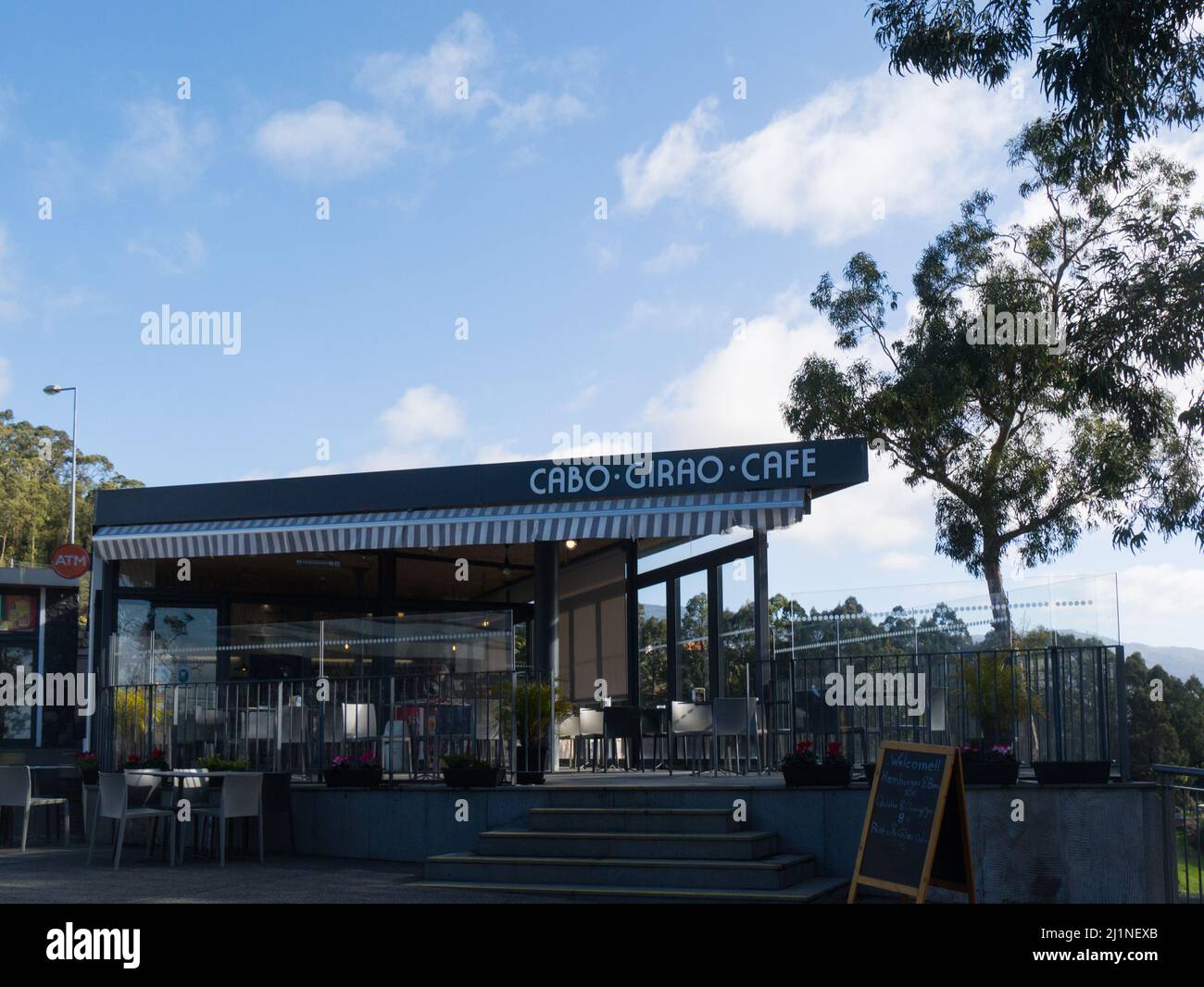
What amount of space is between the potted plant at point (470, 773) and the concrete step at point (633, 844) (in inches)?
31.8

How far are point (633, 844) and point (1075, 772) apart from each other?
3.13 m

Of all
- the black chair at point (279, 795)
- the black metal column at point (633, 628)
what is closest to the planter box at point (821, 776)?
the black chair at point (279, 795)

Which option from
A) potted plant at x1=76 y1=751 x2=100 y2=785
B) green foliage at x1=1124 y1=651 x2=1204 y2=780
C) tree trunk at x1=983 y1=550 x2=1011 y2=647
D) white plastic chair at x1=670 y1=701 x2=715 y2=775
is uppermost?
tree trunk at x1=983 y1=550 x2=1011 y2=647

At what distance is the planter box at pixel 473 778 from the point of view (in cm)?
1034

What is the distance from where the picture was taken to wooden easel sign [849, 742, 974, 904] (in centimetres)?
736

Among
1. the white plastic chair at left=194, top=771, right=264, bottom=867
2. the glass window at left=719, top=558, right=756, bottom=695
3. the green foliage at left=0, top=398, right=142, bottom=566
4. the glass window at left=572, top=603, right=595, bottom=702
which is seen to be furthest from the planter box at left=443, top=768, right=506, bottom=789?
the green foliage at left=0, top=398, right=142, bottom=566

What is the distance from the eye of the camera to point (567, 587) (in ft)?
52.0

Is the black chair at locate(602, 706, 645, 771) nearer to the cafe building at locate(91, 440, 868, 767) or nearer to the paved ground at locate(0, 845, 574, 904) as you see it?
the cafe building at locate(91, 440, 868, 767)

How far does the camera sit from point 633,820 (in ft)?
30.5

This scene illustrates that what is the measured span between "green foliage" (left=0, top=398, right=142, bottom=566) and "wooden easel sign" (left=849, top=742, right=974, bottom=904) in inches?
1530

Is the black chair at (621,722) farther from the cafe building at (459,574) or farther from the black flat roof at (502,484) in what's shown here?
the black flat roof at (502,484)

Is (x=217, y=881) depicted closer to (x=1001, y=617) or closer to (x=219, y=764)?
(x=219, y=764)
